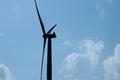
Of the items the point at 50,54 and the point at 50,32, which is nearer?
the point at 50,54

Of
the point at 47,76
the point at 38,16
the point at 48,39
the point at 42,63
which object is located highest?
the point at 38,16

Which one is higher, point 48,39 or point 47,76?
point 48,39

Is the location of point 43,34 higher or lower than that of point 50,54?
higher

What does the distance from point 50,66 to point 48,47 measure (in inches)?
257

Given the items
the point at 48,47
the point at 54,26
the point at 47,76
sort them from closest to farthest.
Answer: the point at 47,76, the point at 48,47, the point at 54,26

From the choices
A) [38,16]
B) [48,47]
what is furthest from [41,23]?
[48,47]

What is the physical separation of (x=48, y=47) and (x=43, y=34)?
17.0 feet

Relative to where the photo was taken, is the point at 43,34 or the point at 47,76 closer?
the point at 47,76

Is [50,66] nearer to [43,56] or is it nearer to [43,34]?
[43,56]

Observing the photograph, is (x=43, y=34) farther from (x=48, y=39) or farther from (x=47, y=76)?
(x=47, y=76)

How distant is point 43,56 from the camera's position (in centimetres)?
6856

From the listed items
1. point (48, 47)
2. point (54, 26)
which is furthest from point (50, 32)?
point (48, 47)

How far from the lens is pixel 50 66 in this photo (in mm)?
62750

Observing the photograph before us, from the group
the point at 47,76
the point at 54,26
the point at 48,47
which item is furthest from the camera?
the point at 54,26
